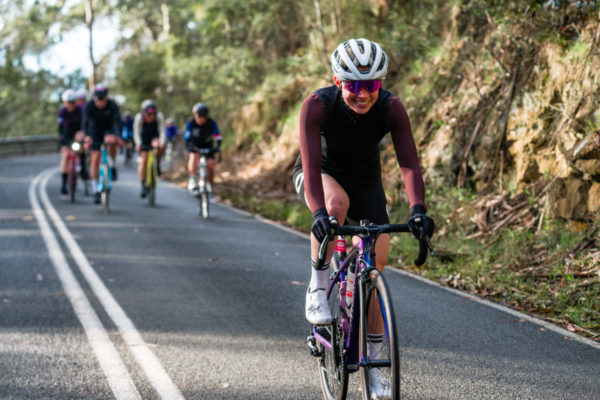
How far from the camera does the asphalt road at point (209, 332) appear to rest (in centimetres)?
458

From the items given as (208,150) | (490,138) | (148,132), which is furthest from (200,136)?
(490,138)

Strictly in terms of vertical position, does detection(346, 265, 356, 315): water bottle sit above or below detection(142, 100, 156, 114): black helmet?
below

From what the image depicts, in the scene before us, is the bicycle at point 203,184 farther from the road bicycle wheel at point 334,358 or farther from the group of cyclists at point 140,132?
the road bicycle wheel at point 334,358

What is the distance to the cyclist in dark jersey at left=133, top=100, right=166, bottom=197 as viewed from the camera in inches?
569

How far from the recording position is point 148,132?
48.9 feet

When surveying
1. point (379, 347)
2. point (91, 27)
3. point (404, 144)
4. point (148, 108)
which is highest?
point (91, 27)

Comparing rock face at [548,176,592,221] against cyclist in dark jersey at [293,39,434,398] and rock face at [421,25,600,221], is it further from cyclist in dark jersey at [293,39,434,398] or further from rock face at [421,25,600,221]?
cyclist in dark jersey at [293,39,434,398]

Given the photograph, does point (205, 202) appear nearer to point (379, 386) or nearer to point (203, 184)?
point (203, 184)

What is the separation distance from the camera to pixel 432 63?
→ 43.4ft

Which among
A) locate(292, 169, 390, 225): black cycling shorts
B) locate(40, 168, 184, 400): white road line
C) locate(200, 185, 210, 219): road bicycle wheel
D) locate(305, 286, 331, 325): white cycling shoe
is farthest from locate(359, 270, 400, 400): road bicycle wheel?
locate(200, 185, 210, 219): road bicycle wheel

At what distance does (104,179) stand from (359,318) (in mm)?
11124

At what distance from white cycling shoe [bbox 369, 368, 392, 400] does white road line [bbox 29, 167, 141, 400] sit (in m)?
1.78

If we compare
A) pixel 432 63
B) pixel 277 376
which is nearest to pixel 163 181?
pixel 432 63

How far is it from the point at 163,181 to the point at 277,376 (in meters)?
20.4
